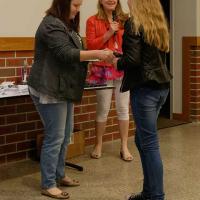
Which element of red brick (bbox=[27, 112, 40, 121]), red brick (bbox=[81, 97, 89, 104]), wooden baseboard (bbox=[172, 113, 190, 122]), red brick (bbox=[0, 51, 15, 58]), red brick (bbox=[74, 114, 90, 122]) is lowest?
wooden baseboard (bbox=[172, 113, 190, 122])

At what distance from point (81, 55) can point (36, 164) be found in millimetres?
Result: 1534

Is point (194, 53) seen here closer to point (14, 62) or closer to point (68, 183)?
point (14, 62)

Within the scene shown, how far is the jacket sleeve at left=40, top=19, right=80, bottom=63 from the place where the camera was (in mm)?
3055

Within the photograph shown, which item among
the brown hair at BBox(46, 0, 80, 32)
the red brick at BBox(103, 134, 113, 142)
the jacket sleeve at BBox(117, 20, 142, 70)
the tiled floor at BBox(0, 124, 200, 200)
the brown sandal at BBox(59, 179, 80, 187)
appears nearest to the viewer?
the jacket sleeve at BBox(117, 20, 142, 70)

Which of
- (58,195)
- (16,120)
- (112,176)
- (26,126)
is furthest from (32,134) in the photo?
(58,195)

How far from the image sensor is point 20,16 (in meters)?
4.23

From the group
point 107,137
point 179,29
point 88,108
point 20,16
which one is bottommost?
point 107,137

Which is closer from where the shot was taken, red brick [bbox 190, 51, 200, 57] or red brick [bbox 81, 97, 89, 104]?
red brick [bbox 81, 97, 89, 104]

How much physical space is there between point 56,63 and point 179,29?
3.61 m

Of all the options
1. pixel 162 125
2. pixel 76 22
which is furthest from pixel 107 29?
pixel 162 125

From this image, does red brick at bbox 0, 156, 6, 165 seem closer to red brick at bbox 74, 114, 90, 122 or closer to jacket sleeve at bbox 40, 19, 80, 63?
red brick at bbox 74, 114, 90, 122

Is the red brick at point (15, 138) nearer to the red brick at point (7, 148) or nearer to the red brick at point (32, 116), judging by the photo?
the red brick at point (7, 148)

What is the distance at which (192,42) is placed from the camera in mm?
6309

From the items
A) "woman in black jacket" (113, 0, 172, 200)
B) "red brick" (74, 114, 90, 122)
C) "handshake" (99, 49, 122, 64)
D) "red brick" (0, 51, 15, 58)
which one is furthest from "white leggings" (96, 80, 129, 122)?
"woman in black jacket" (113, 0, 172, 200)
